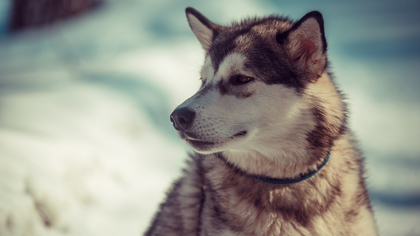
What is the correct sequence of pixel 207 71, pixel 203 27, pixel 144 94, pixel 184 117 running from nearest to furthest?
pixel 184 117 < pixel 207 71 < pixel 203 27 < pixel 144 94

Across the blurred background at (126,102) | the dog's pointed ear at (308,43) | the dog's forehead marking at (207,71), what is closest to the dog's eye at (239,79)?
the dog's forehead marking at (207,71)

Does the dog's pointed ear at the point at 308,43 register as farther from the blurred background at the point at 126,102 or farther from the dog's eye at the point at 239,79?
the blurred background at the point at 126,102

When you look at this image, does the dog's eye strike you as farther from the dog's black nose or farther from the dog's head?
the dog's black nose

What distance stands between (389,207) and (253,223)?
2060mm

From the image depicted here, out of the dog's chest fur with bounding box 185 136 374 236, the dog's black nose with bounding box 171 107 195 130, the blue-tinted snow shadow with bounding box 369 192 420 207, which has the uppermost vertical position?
the dog's black nose with bounding box 171 107 195 130

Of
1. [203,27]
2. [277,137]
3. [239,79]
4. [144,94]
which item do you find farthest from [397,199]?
[144,94]

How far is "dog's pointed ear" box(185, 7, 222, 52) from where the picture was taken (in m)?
2.01

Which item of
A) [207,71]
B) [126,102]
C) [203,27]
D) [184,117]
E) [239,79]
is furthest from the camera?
[126,102]

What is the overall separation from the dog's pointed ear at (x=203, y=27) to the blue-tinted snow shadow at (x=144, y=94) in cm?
196

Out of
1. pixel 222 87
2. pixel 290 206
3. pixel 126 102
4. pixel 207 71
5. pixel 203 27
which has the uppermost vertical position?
pixel 203 27

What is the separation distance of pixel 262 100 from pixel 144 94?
282cm

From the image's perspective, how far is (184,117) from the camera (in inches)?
59.1

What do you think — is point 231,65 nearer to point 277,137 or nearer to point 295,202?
point 277,137

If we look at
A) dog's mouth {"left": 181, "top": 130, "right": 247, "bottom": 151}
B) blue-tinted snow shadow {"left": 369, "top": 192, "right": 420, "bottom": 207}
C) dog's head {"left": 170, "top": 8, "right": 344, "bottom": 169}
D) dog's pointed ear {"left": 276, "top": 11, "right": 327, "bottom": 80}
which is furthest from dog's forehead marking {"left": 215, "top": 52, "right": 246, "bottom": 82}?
blue-tinted snow shadow {"left": 369, "top": 192, "right": 420, "bottom": 207}
